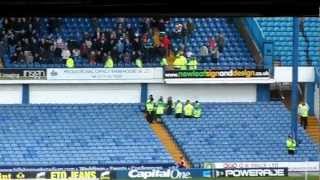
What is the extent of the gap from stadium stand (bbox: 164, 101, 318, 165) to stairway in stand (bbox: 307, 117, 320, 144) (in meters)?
0.41

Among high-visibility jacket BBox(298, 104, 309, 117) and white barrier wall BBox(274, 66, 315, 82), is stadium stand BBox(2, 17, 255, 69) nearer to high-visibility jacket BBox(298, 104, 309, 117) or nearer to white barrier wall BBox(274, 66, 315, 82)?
white barrier wall BBox(274, 66, 315, 82)

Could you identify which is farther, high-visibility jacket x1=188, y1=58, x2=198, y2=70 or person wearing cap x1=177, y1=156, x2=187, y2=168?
high-visibility jacket x1=188, y1=58, x2=198, y2=70

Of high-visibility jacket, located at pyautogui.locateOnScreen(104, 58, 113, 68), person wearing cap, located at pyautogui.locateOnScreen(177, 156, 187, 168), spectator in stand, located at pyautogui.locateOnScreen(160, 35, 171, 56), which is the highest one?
spectator in stand, located at pyautogui.locateOnScreen(160, 35, 171, 56)

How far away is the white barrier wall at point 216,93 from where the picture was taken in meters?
38.8

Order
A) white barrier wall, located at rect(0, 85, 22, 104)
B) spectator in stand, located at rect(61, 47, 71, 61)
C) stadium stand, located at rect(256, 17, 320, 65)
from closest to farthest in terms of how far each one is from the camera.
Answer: white barrier wall, located at rect(0, 85, 22, 104) < spectator in stand, located at rect(61, 47, 71, 61) < stadium stand, located at rect(256, 17, 320, 65)

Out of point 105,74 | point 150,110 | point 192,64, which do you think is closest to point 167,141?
point 150,110

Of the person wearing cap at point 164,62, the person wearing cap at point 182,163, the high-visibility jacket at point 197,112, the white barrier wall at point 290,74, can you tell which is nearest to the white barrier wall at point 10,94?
the person wearing cap at point 164,62

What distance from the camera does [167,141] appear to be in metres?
36.2

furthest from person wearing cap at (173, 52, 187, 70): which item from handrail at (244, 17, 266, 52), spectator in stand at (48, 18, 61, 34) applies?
spectator in stand at (48, 18, 61, 34)

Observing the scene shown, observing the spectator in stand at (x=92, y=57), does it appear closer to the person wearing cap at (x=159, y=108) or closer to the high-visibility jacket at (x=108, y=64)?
the high-visibility jacket at (x=108, y=64)

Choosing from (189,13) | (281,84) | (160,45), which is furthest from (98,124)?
(189,13)

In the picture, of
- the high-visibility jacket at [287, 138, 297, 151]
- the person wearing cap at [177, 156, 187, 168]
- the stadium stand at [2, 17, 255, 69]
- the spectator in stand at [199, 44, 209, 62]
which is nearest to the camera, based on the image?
the person wearing cap at [177, 156, 187, 168]

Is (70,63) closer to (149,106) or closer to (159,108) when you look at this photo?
(149,106)

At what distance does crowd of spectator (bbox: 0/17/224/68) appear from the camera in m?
37.2
